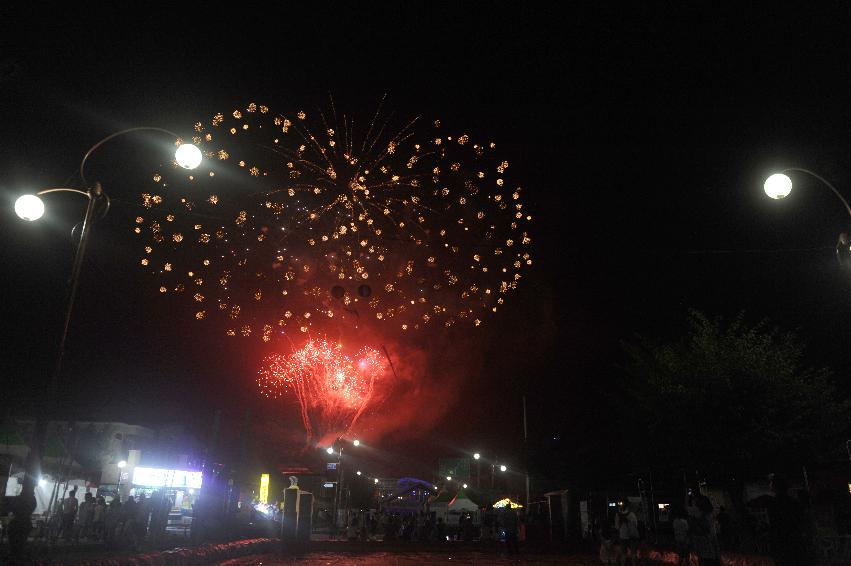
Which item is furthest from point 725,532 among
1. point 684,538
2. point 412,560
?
point 412,560

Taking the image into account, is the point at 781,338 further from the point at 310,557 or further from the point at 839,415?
the point at 310,557

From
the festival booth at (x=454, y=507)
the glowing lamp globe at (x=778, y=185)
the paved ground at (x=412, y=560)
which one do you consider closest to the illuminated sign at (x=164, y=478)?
the paved ground at (x=412, y=560)

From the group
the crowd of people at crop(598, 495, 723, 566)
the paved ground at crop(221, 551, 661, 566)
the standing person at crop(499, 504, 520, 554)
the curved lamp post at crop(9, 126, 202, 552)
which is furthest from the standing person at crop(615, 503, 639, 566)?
the curved lamp post at crop(9, 126, 202, 552)

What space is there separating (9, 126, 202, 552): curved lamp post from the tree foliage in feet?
54.3

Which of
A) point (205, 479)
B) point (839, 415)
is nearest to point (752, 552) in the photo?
point (839, 415)

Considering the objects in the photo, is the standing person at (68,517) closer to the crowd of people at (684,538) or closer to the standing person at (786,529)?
the crowd of people at (684,538)

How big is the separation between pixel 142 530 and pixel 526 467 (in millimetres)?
18321

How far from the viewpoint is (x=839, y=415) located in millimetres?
19922

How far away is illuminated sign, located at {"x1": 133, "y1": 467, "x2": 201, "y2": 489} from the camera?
93.7 ft

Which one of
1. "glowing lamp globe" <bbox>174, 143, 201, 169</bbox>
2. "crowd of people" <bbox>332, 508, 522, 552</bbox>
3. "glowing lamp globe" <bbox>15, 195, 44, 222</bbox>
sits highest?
"glowing lamp globe" <bbox>174, 143, 201, 169</bbox>

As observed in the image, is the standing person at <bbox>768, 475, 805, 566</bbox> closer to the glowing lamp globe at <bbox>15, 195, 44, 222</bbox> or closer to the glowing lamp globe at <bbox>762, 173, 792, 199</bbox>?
the glowing lamp globe at <bbox>762, 173, 792, 199</bbox>

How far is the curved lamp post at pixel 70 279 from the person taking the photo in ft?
26.7

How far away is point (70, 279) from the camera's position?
10.0m

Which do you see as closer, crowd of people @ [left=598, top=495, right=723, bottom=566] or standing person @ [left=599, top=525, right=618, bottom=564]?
crowd of people @ [left=598, top=495, right=723, bottom=566]
